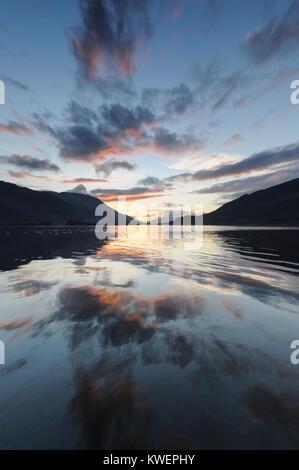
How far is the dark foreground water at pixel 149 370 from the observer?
2395 millimetres

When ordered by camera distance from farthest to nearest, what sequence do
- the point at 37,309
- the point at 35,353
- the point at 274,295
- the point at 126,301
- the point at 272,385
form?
the point at 274,295
the point at 126,301
the point at 37,309
the point at 35,353
the point at 272,385

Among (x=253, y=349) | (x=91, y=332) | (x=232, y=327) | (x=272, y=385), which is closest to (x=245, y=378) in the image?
(x=272, y=385)

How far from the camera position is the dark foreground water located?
239 centimetres

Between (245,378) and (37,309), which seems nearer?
(245,378)

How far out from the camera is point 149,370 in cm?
357

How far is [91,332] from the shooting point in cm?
491

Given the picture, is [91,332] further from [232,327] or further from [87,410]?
[232,327]

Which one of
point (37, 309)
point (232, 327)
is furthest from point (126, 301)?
point (232, 327)

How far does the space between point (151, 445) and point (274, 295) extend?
7.32m
